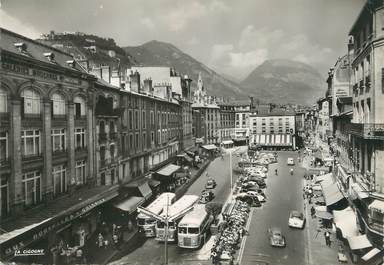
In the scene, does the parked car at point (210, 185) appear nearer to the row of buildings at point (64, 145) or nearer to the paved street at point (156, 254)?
the row of buildings at point (64, 145)

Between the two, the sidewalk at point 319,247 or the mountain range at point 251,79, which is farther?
the mountain range at point 251,79

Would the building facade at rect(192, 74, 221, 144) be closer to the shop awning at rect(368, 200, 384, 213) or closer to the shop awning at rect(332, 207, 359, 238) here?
the shop awning at rect(332, 207, 359, 238)

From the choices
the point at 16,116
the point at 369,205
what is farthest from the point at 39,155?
the point at 369,205

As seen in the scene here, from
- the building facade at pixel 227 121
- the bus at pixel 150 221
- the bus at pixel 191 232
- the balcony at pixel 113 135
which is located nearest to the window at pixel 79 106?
the balcony at pixel 113 135

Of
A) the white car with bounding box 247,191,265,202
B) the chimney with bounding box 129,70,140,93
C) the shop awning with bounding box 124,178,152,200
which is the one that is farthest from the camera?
the chimney with bounding box 129,70,140,93

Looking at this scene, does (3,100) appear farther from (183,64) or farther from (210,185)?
(183,64)

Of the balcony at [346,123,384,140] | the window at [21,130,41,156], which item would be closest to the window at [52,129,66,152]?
the window at [21,130,41,156]
